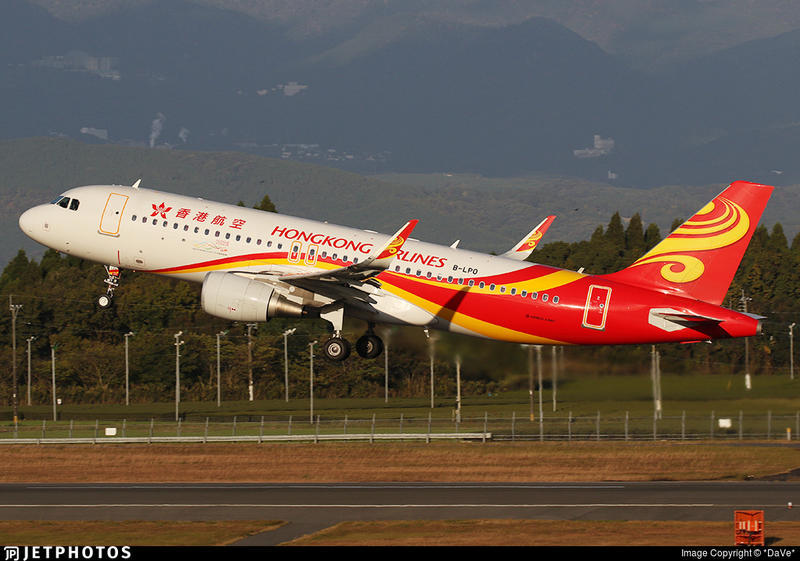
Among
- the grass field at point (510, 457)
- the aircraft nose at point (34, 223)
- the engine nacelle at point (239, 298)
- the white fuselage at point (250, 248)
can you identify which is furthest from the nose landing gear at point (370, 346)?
the aircraft nose at point (34, 223)

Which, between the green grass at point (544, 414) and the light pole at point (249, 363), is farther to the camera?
the light pole at point (249, 363)

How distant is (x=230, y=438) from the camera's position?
64.1 metres

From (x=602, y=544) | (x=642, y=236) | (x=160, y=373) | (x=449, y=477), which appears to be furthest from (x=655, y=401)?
(x=642, y=236)

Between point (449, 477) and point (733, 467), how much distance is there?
11389 mm

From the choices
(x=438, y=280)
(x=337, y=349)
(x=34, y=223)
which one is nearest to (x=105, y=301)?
(x=34, y=223)

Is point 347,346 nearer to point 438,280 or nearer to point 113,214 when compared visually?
point 438,280

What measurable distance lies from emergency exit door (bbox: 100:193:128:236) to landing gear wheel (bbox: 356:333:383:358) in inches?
392

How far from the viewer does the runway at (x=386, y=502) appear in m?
39.8

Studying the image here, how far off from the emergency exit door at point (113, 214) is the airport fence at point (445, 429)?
59.2 ft

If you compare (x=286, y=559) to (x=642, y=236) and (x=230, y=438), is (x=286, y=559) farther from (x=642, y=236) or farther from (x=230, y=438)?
(x=642, y=236)

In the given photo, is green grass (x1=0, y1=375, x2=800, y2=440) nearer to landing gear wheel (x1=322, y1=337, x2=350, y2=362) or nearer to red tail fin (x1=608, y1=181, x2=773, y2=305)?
red tail fin (x1=608, y1=181, x2=773, y2=305)

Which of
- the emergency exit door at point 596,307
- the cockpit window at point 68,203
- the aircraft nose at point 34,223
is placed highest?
the cockpit window at point 68,203

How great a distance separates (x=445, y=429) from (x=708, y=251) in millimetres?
21578

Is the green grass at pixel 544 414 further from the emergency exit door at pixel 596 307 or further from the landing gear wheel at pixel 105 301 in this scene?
the landing gear wheel at pixel 105 301
